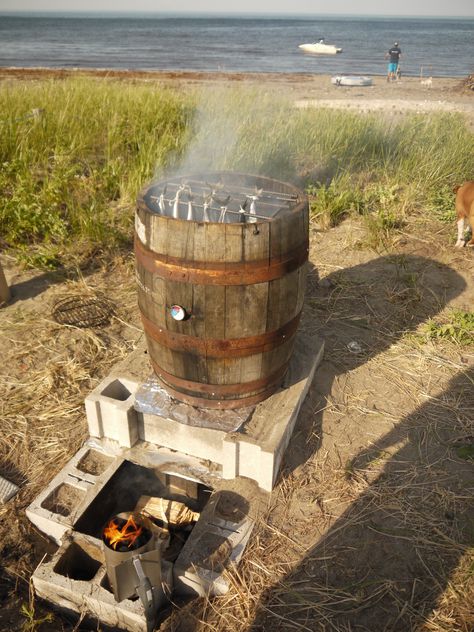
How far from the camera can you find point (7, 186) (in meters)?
6.22

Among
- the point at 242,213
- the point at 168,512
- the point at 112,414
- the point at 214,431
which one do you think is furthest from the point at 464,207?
the point at 168,512

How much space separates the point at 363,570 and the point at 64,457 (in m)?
1.95

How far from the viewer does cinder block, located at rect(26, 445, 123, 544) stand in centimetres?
262

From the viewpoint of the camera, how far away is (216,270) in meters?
2.37

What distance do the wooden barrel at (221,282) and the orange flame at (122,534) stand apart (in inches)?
33.0

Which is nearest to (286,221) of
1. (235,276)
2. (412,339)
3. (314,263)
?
(235,276)

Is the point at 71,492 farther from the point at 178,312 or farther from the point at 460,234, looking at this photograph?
the point at 460,234

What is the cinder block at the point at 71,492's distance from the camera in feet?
8.59

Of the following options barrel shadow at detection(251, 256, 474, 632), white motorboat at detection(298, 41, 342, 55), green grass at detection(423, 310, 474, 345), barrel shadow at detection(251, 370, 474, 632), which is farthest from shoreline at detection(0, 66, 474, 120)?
white motorboat at detection(298, 41, 342, 55)

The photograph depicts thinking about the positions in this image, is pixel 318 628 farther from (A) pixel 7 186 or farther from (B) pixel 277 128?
(B) pixel 277 128

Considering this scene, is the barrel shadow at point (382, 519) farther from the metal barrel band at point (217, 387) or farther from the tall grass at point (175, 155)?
the tall grass at point (175, 155)

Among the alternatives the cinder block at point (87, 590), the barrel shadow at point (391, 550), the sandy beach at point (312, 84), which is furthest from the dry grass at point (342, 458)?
the sandy beach at point (312, 84)

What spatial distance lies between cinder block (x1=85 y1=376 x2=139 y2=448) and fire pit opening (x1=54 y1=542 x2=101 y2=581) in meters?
0.70

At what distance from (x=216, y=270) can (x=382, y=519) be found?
5.70 feet
